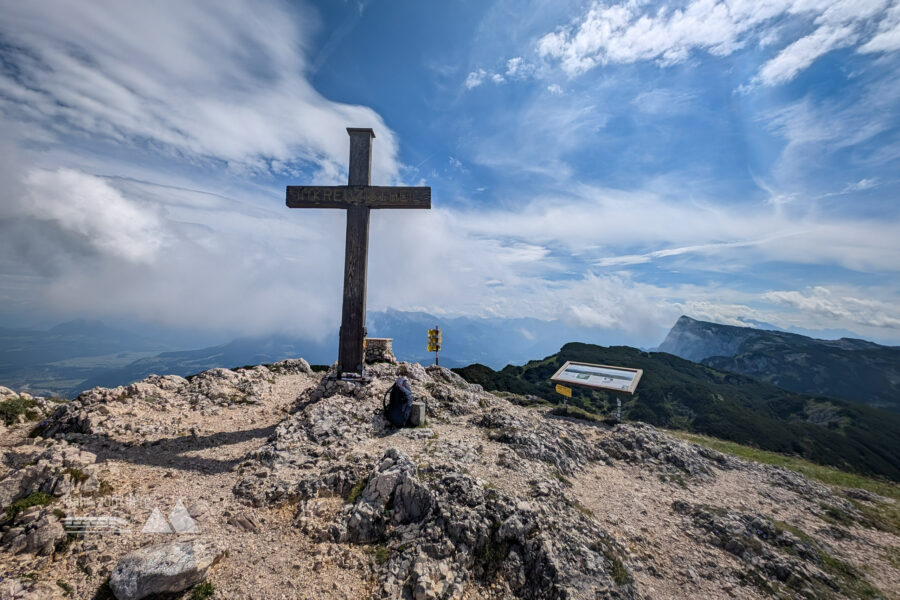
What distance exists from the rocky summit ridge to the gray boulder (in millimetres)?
28

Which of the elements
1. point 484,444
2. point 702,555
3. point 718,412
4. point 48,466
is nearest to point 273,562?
point 48,466

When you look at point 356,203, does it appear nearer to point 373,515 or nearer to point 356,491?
point 356,491

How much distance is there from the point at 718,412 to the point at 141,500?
49.1 metres

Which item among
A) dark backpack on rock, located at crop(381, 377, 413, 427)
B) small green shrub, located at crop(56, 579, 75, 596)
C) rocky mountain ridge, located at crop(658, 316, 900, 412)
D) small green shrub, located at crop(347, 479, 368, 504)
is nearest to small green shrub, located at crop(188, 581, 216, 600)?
small green shrub, located at crop(56, 579, 75, 596)

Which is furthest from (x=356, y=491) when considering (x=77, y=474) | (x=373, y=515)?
(x=77, y=474)

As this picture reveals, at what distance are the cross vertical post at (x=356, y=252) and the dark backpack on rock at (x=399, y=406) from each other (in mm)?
2647

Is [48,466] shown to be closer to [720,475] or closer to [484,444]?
[484,444]

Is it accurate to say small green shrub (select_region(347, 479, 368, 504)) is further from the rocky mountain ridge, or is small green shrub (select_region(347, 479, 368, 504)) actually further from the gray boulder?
the rocky mountain ridge

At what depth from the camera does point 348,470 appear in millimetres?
9586

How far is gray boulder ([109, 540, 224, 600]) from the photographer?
5695mm

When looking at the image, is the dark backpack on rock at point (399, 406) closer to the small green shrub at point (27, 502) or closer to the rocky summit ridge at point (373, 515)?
the rocky summit ridge at point (373, 515)

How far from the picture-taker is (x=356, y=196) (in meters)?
14.1

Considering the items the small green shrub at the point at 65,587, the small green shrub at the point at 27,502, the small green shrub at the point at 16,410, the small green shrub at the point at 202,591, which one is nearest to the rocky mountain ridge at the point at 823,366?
the small green shrub at the point at 202,591

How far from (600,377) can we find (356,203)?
17867 mm
